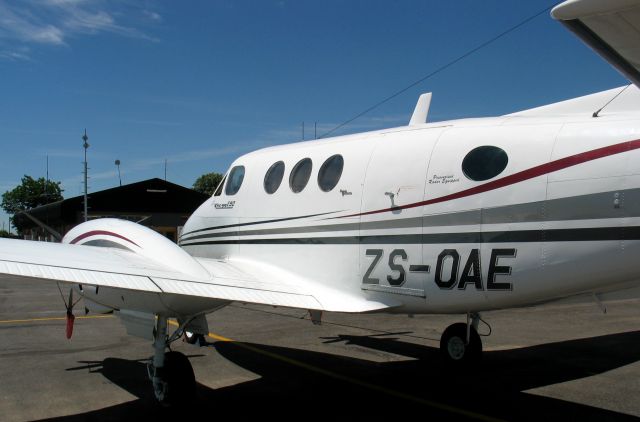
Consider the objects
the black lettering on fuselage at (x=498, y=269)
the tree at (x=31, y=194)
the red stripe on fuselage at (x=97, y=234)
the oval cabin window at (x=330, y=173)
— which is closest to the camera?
the black lettering on fuselage at (x=498, y=269)

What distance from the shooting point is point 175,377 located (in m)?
7.23

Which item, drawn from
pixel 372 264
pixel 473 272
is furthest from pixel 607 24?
Result: pixel 372 264

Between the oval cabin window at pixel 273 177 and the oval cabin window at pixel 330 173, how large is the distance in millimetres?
886

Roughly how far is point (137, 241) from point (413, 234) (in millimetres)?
3699

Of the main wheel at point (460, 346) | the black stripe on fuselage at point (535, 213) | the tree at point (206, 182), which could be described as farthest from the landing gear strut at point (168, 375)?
the tree at point (206, 182)

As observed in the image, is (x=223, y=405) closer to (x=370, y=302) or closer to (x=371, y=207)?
(x=370, y=302)

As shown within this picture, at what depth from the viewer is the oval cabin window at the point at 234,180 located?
945 cm

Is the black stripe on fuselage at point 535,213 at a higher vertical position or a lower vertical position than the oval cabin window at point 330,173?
lower

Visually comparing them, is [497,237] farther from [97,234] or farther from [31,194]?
[31,194]

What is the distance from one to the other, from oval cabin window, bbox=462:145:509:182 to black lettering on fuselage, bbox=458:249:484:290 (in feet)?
2.74

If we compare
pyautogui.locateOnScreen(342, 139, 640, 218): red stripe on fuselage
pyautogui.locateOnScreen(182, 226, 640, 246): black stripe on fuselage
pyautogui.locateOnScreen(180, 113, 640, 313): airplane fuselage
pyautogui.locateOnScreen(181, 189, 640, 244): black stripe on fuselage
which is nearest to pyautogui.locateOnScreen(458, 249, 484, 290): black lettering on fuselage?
pyautogui.locateOnScreen(180, 113, 640, 313): airplane fuselage

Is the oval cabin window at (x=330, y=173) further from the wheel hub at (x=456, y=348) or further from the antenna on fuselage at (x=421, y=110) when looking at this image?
the wheel hub at (x=456, y=348)

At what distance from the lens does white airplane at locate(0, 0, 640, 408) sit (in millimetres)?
5648

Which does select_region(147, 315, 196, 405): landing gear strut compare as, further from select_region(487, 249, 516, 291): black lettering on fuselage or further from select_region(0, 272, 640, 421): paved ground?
select_region(487, 249, 516, 291): black lettering on fuselage
